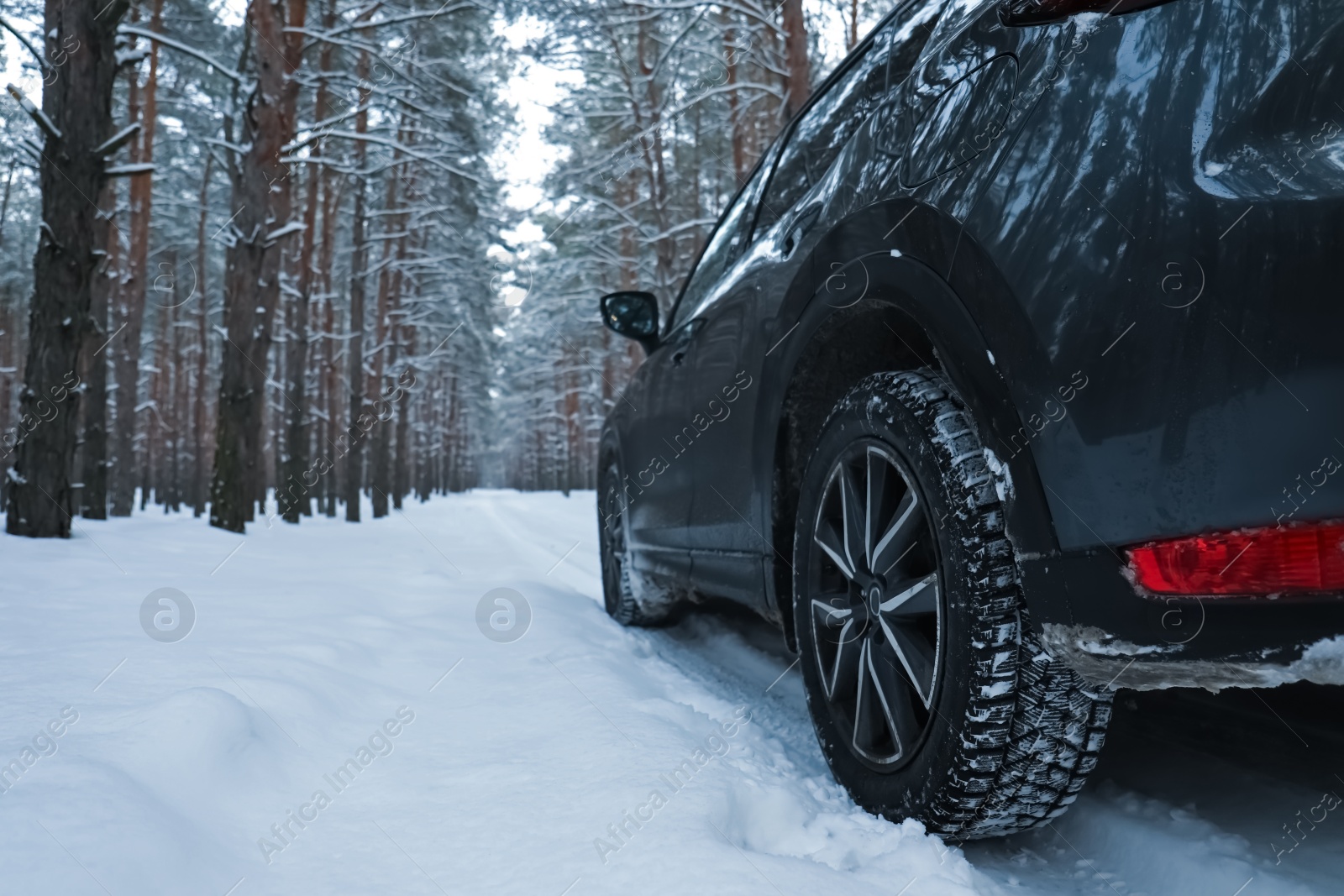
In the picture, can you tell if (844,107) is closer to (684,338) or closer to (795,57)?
(684,338)

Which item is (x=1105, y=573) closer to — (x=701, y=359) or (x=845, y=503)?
(x=845, y=503)

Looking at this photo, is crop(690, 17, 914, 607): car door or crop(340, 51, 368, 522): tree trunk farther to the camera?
crop(340, 51, 368, 522): tree trunk

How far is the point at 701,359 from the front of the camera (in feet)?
10.1

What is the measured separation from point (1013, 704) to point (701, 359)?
1.84 meters

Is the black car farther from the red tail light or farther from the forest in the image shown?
the forest

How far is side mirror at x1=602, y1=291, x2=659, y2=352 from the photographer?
13.4 ft

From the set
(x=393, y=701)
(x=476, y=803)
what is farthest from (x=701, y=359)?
(x=476, y=803)

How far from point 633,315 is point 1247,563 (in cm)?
322

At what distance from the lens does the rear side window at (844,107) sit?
2.04 meters

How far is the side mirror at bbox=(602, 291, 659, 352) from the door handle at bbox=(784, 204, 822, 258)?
5.74 feet

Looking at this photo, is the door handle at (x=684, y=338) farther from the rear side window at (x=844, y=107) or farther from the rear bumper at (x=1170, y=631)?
the rear bumper at (x=1170, y=631)

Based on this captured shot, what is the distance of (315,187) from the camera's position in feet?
58.3

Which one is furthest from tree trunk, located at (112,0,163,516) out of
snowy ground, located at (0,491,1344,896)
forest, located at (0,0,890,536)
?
snowy ground, located at (0,491,1344,896)

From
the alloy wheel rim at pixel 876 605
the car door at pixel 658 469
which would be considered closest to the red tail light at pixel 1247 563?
the alloy wheel rim at pixel 876 605
